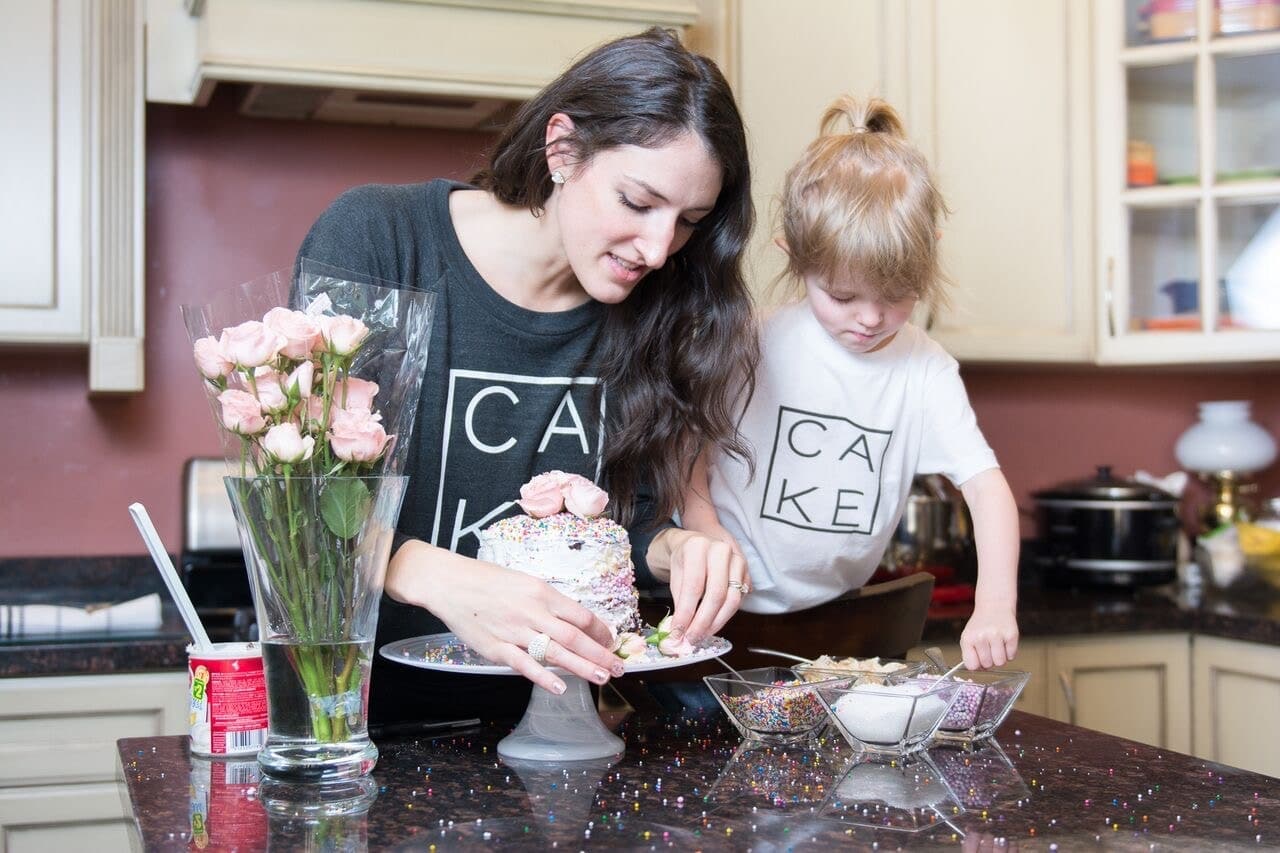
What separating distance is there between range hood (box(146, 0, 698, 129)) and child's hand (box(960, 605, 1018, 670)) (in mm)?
1276

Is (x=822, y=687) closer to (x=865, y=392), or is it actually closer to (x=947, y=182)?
(x=865, y=392)

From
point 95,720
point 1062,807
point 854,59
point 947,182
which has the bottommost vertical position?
point 95,720

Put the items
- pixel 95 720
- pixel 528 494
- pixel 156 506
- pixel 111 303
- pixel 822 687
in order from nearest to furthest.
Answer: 1. pixel 822 687
2. pixel 528 494
3. pixel 95 720
4. pixel 111 303
5. pixel 156 506

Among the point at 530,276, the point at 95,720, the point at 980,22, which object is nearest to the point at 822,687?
the point at 530,276

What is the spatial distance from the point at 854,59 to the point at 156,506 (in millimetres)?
1607

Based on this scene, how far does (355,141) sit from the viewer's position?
2.65 metres

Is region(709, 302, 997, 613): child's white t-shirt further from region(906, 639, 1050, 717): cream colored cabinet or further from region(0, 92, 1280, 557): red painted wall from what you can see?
region(0, 92, 1280, 557): red painted wall

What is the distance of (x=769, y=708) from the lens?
3.84 feet

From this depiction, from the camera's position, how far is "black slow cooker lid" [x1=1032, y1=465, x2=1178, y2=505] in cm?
277

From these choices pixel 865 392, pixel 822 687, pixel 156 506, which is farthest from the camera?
pixel 156 506

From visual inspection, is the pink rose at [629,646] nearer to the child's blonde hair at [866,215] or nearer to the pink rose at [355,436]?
the pink rose at [355,436]

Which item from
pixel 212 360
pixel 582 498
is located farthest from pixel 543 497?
pixel 212 360

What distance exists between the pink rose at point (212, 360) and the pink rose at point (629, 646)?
0.39 m

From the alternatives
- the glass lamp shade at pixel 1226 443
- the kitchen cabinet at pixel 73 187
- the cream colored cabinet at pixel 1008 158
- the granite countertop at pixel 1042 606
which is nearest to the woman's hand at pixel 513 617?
the granite countertop at pixel 1042 606
